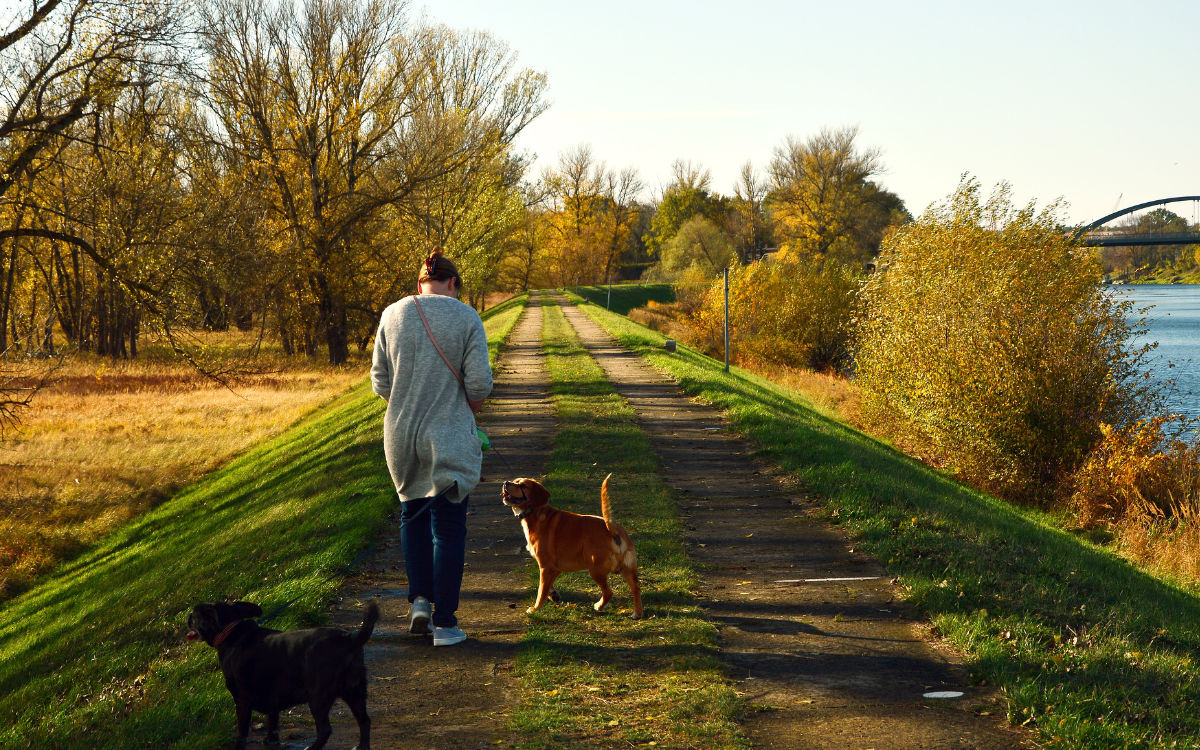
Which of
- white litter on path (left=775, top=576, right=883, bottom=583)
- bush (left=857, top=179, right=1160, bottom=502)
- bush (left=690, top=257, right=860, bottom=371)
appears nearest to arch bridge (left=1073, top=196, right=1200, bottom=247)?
bush (left=690, top=257, right=860, bottom=371)

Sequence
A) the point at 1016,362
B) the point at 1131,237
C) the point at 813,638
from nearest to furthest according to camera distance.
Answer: the point at 813,638
the point at 1016,362
the point at 1131,237

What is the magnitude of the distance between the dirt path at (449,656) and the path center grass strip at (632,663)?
17cm

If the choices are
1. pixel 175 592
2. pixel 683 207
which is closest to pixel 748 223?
pixel 683 207

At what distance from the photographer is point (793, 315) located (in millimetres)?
37656

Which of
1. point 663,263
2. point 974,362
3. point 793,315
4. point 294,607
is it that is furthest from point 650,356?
point 663,263

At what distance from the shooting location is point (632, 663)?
200 inches

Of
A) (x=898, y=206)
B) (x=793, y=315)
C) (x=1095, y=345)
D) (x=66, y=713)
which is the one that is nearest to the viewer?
(x=66, y=713)

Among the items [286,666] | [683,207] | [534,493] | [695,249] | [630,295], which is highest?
[683,207]

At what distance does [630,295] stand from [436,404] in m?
71.8

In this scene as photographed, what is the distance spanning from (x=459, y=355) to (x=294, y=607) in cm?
220

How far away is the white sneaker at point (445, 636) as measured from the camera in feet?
17.5

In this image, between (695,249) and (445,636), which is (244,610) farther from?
(695,249)

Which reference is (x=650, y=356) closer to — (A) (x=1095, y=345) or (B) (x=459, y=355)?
(A) (x=1095, y=345)

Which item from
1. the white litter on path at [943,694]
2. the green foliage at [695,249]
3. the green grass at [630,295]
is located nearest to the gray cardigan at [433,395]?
the white litter on path at [943,694]
